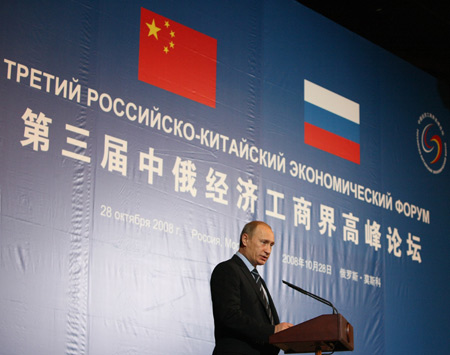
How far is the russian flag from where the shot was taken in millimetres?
5449

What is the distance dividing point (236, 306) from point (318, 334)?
0.43m

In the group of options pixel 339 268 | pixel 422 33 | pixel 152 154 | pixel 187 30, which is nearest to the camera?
pixel 152 154

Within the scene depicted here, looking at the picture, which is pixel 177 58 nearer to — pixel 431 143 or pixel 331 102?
pixel 331 102

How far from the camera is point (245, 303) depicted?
3271 millimetres

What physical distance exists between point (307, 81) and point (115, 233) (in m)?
2.14

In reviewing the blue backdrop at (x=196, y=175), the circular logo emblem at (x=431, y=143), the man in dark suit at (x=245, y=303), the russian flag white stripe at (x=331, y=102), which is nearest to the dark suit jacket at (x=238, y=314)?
the man in dark suit at (x=245, y=303)

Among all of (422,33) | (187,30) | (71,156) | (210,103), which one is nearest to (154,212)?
(71,156)

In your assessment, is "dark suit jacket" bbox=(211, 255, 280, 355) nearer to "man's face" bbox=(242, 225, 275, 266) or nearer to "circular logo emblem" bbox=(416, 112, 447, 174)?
"man's face" bbox=(242, 225, 275, 266)

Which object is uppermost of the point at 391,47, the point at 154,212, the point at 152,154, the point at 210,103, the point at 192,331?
the point at 391,47

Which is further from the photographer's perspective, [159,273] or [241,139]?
[241,139]

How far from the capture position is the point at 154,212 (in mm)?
4223

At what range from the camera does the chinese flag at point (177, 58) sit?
14.5 feet

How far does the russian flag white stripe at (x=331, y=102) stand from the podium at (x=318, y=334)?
109 inches

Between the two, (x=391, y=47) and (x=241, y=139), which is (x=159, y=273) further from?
(x=391, y=47)
